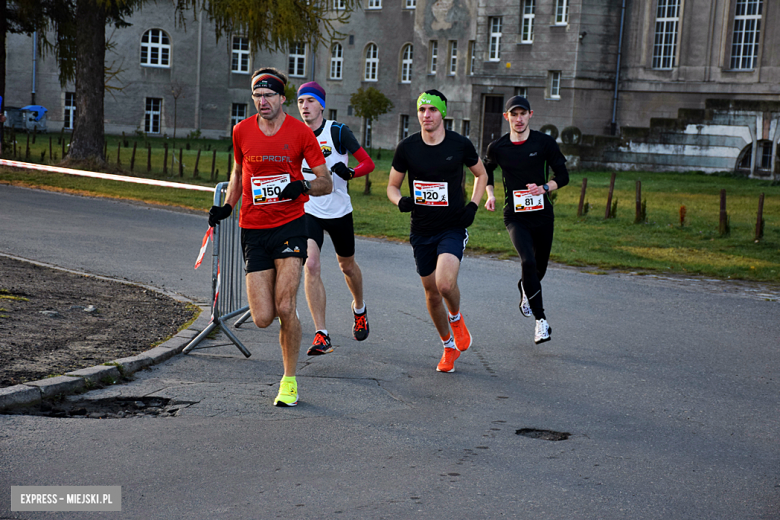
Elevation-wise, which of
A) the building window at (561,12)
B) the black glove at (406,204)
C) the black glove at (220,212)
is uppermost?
the building window at (561,12)

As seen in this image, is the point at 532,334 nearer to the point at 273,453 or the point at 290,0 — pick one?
the point at 273,453

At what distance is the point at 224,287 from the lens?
8703 mm

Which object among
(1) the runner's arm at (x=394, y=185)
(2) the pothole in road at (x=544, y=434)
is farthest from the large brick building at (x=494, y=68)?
(2) the pothole in road at (x=544, y=434)

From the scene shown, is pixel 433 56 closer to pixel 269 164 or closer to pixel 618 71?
pixel 618 71

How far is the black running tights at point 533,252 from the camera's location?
8383mm

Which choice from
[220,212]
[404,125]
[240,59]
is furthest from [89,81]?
[240,59]

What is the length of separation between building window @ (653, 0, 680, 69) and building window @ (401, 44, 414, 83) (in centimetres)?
2232

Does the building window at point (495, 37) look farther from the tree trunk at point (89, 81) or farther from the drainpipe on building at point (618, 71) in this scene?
the tree trunk at point (89, 81)

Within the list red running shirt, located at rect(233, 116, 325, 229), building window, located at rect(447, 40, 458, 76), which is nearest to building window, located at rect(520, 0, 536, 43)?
building window, located at rect(447, 40, 458, 76)

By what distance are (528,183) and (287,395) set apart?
11.7 feet

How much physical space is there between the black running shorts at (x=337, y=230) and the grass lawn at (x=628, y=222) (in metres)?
6.62

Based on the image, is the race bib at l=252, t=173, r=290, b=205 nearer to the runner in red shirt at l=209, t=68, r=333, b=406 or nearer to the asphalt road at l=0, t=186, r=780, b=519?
the runner in red shirt at l=209, t=68, r=333, b=406

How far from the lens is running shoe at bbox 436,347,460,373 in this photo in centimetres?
717

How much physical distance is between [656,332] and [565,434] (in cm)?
370
